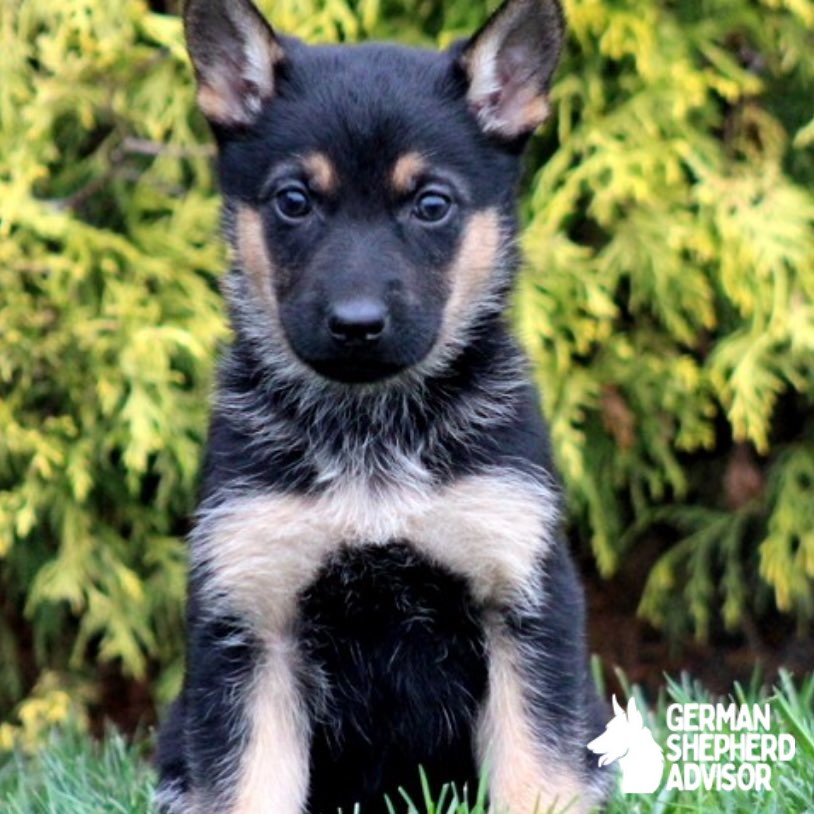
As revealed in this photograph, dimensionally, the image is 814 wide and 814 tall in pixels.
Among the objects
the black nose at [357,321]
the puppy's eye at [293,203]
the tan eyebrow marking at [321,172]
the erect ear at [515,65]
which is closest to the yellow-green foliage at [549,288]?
the erect ear at [515,65]

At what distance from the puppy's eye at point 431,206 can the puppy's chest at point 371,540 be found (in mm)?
589

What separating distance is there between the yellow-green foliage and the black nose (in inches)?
66.7

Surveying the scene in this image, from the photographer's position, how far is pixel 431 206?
154 inches

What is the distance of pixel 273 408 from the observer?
158 inches

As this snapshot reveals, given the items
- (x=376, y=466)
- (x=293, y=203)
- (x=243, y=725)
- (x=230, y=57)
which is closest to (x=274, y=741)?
(x=243, y=725)

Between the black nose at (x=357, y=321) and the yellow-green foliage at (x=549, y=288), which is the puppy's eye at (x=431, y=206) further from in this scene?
the yellow-green foliage at (x=549, y=288)

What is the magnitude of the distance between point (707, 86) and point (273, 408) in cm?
234

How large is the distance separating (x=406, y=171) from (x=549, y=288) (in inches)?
69.7

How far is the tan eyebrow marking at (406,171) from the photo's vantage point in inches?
151

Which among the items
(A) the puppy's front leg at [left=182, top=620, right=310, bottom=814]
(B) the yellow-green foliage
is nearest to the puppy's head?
(A) the puppy's front leg at [left=182, top=620, right=310, bottom=814]

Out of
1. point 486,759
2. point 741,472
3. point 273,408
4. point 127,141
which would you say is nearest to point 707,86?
point 741,472

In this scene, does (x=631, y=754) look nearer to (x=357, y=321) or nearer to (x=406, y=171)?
(x=357, y=321)

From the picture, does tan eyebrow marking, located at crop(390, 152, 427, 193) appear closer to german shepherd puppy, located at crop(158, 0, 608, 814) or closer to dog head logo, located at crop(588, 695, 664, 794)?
german shepherd puppy, located at crop(158, 0, 608, 814)
